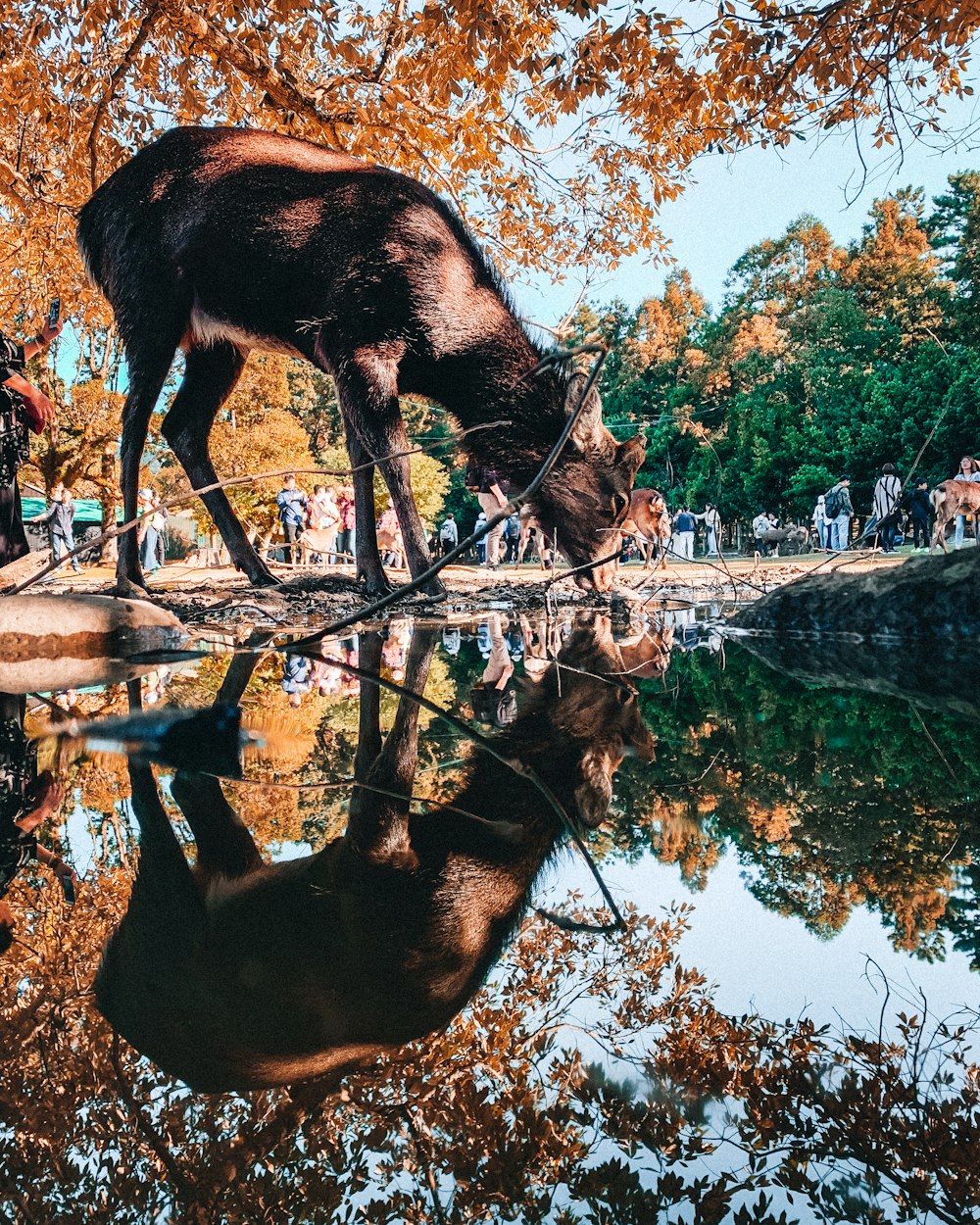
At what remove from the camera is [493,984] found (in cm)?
112

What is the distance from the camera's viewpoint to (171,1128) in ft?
2.82

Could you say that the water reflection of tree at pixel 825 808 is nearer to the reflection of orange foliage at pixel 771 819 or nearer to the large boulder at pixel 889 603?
the reflection of orange foliage at pixel 771 819

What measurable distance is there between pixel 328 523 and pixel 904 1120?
18145 mm

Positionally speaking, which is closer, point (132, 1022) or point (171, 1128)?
point (171, 1128)

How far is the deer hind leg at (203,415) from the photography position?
7355mm

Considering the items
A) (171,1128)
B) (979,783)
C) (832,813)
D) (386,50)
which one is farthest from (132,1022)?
(386,50)

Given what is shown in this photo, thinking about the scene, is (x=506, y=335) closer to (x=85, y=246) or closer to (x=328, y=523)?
(x=85, y=246)

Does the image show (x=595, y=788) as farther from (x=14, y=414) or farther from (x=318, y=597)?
(x=14, y=414)

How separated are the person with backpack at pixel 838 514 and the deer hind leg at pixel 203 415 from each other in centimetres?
2013

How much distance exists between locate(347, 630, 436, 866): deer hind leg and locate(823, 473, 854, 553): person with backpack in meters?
23.3

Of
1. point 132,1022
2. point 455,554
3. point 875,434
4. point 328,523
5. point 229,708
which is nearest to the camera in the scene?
point 132,1022

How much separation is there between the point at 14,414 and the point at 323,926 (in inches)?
277

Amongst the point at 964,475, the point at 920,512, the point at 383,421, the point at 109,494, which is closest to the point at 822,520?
the point at 920,512

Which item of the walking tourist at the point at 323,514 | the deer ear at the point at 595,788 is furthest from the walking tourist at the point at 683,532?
the deer ear at the point at 595,788
